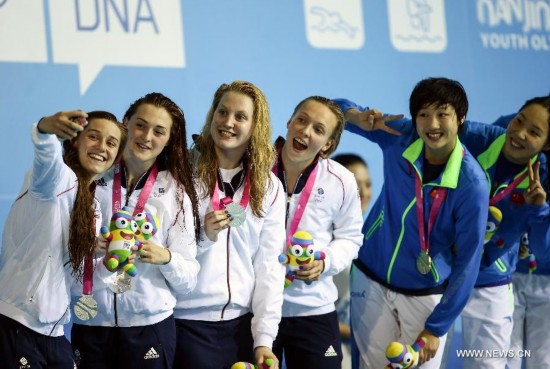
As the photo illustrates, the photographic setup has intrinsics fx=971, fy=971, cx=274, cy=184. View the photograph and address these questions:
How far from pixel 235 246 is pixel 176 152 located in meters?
0.37

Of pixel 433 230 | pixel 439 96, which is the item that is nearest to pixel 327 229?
pixel 433 230

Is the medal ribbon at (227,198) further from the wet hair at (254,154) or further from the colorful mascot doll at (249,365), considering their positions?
the colorful mascot doll at (249,365)

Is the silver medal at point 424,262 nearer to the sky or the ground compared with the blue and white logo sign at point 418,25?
nearer to the ground

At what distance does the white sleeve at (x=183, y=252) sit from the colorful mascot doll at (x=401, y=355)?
78 cm

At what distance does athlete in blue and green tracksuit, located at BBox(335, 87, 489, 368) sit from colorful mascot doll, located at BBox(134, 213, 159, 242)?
3.61ft

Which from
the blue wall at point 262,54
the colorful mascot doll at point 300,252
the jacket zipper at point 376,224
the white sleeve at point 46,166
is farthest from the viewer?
the blue wall at point 262,54

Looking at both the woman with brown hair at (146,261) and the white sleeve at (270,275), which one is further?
the white sleeve at (270,275)

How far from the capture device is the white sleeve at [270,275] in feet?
10.6

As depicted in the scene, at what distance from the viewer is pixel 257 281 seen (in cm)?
329

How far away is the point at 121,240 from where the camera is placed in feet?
9.27

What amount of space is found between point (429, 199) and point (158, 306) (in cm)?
113

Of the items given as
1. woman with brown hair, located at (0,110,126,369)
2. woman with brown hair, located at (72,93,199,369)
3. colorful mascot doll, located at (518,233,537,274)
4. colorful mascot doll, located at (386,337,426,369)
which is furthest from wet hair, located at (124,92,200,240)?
colorful mascot doll, located at (518,233,537,274)

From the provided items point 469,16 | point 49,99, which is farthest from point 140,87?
point 469,16

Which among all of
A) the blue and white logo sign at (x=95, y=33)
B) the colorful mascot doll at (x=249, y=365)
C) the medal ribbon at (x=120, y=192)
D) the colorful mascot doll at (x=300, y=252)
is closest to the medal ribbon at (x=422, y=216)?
the colorful mascot doll at (x=300, y=252)
